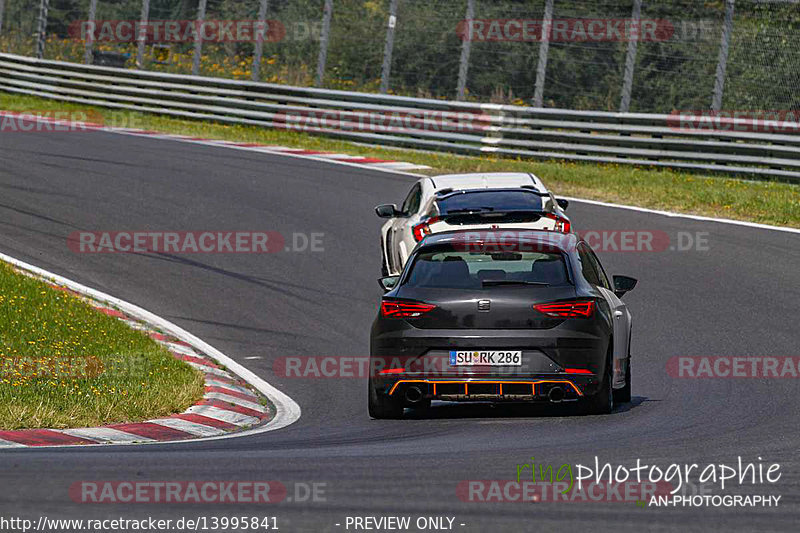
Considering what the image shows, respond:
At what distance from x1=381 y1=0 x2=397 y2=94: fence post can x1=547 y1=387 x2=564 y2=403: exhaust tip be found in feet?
63.2

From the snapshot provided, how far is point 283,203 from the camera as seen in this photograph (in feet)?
68.2

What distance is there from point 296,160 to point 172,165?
273 cm

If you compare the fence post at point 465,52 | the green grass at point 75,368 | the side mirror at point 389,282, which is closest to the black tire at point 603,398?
the side mirror at point 389,282

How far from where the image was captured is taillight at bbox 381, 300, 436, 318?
9.71 m

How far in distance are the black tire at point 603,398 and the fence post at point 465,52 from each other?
1766 cm

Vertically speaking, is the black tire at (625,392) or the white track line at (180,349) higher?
the black tire at (625,392)

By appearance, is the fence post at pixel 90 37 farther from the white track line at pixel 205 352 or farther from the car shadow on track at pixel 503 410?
the car shadow on track at pixel 503 410

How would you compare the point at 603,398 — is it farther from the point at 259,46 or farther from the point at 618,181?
the point at 259,46

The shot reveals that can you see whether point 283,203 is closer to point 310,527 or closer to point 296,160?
point 296,160

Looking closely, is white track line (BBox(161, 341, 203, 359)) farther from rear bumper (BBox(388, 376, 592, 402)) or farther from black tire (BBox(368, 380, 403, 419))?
rear bumper (BBox(388, 376, 592, 402))

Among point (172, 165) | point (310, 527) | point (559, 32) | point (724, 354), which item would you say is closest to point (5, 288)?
point (724, 354)

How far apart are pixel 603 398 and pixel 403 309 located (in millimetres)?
1651

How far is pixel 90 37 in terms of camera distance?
1325 inches

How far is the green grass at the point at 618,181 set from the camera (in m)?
20.7
